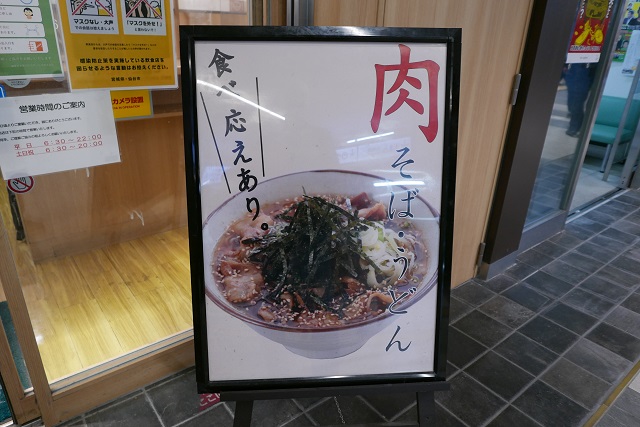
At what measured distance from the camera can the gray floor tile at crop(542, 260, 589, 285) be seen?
3.10m

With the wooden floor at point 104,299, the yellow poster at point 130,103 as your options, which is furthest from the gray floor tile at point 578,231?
the yellow poster at point 130,103

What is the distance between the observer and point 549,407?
6.59 feet

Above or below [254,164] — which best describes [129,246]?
below

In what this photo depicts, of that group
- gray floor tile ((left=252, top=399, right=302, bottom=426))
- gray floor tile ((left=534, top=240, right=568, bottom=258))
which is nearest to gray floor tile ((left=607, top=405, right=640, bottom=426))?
gray floor tile ((left=252, top=399, right=302, bottom=426))

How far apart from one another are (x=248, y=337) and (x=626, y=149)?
5.64 metres

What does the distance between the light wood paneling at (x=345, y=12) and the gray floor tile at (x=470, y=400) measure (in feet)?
5.60

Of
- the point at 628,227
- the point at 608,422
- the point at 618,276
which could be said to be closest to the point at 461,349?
the point at 608,422

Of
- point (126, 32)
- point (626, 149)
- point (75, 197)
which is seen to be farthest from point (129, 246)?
point (626, 149)

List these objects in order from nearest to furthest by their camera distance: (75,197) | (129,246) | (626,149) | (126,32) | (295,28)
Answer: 1. (295,28)
2. (126,32)
3. (75,197)
4. (129,246)
5. (626,149)

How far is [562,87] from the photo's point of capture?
2.97m

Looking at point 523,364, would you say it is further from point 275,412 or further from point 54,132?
point 54,132

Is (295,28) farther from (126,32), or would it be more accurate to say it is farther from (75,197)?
(75,197)

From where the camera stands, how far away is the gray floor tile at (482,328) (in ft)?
8.00

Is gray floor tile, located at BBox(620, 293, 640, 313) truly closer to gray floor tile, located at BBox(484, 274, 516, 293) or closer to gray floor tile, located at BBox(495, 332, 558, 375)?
gray floor tile, located at BBox(484, 274, 516, 293)
